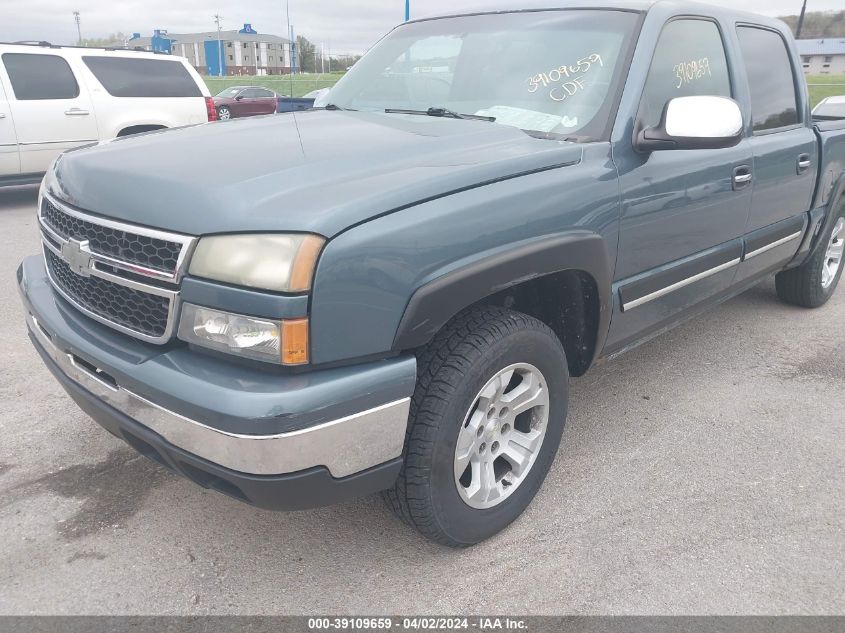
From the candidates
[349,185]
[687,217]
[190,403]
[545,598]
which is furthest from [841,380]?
[190,403]

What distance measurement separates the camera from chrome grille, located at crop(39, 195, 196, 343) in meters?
1.91

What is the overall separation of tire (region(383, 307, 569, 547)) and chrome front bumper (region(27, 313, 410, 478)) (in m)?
0.15

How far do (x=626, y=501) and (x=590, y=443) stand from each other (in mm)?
461

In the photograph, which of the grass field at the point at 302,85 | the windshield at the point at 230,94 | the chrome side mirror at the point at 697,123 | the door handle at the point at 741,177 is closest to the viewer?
the chrome side mirror at the point at 697,123

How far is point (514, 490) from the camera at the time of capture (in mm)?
2514

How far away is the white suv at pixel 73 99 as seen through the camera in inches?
322

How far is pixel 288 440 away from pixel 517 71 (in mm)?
1932

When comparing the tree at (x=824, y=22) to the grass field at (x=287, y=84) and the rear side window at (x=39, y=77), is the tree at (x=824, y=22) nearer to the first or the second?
the grass field at (x=287, y=84)

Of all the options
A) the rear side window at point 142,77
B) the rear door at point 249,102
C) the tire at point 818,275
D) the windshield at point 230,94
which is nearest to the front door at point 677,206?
the tire at point 818,275

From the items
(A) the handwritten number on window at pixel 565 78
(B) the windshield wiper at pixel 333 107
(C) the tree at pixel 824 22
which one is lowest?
(B) the windshield wiper at pixel 333 107

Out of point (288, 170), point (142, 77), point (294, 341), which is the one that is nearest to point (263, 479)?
point (294, 341)

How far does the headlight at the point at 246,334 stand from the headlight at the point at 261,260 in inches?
3.5

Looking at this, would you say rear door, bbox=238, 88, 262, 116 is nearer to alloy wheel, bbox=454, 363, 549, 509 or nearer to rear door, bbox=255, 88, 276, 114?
rear door, bbox=255, 88, 276, 114

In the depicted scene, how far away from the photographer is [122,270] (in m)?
2.03
